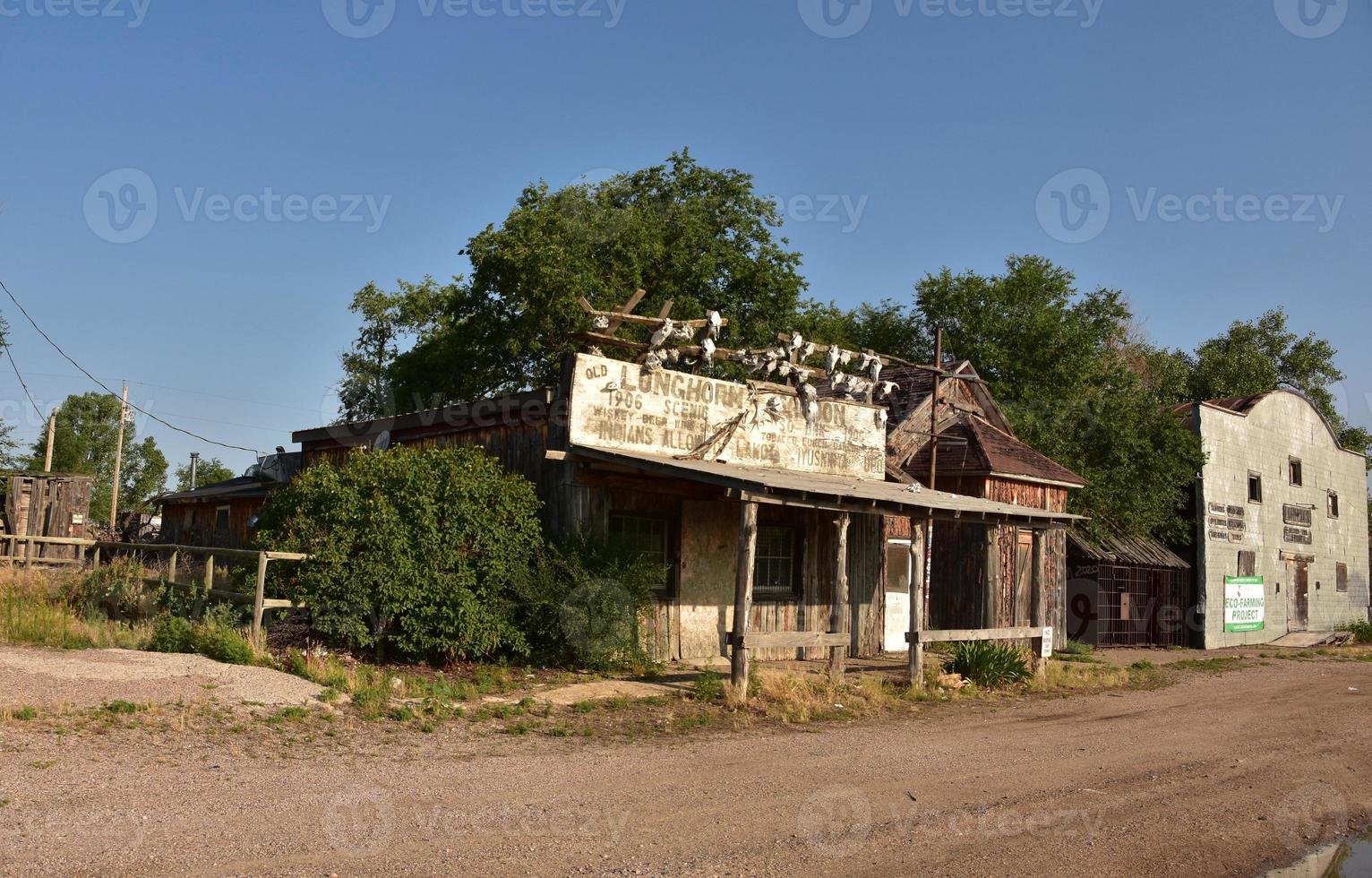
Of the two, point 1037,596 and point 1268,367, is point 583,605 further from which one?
point 1268,367

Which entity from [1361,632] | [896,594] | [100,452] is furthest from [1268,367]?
[100,452]

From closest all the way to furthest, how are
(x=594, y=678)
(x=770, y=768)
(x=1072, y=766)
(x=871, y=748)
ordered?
(x=770, y=768) < (x=1072, y=766) < (x=871, y=748) < (x=594, y=678)

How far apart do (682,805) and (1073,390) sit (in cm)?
2928

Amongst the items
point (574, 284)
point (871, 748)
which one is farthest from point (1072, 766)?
point (574, 284)

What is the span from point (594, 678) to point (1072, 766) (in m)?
6.03

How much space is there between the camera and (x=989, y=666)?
1611 cm

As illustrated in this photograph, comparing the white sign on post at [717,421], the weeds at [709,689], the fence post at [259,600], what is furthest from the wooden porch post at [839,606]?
the fence post at [259,600]

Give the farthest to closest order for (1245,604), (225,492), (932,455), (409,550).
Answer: (1245,604)
(225,492)
(932,455)
(409,550)

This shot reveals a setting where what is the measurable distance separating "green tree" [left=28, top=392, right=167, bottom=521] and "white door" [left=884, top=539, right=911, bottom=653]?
1885 inches

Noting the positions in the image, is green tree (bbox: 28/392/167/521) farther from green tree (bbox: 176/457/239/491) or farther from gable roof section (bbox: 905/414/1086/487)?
gable roof section (bbox: 905/414/1086/487)

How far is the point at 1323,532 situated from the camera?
3416 centimetres

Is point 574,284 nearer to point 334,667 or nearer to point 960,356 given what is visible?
point 960,356

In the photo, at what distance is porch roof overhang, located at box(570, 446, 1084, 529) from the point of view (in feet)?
45.0

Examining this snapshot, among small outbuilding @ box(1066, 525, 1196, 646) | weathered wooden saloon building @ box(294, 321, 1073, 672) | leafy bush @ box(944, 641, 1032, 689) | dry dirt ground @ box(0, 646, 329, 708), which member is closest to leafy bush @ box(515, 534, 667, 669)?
weathered wooden saloon building @ box(294, 321, 1073, 672)
